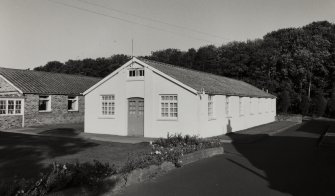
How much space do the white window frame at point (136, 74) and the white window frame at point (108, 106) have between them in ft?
6.31

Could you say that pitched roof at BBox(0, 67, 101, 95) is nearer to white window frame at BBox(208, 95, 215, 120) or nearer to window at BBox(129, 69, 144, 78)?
window at BBox(129, 69, 144, 78)

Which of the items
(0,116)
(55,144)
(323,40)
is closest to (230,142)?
(55,144)

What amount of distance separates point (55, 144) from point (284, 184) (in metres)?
12.5

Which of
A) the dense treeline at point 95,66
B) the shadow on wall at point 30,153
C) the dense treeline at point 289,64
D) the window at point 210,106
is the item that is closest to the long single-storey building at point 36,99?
the shadow on wall at point 30,153

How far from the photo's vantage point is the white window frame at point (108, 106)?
22681 millimetres

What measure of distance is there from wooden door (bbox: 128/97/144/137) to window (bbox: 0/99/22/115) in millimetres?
11146

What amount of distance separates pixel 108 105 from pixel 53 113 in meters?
10.0

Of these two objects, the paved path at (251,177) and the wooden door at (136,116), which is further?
the wooden door at (136,116)

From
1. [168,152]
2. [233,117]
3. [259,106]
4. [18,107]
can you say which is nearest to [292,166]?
[168,152]

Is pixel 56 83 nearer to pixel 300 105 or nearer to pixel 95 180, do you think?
pixel 95 180

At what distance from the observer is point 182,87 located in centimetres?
2023

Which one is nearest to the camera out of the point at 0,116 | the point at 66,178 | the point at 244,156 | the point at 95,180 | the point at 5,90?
the point at 66,178

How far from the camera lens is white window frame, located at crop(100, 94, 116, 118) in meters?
22.7

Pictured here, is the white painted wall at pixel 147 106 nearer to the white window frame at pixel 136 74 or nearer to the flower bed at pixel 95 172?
the white window frame at pixel 136 74
